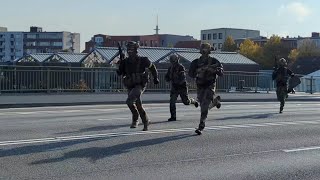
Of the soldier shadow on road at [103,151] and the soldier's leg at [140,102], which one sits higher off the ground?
the soldier's leg at [140,102]

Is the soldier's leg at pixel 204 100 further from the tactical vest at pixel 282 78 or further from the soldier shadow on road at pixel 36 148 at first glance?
the tactical vest at pixel 282 78

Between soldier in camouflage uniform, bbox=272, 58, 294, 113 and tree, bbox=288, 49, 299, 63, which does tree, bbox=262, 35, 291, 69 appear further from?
soldier in camouflage uniform, bbox=272, 58, 294, 113

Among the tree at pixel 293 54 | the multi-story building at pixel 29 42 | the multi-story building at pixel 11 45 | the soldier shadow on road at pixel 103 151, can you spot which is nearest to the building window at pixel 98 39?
the multi-story building at pixel 29 42

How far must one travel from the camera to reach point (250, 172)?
303 inches

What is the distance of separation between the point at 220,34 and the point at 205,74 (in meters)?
144

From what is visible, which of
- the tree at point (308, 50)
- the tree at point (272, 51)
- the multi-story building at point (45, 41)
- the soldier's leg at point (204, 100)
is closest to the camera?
the soldier's leg at point (204, 100)

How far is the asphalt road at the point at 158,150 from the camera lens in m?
7.56

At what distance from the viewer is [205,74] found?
36.3 feet

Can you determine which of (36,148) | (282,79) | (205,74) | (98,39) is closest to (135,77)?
(205,74)

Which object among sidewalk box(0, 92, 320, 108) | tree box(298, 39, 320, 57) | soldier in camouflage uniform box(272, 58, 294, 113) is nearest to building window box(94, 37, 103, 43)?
tree box(298, 39, 320, 57)

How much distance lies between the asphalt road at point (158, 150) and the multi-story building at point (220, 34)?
137 m

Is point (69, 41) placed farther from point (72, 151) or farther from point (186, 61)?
point (72, 151)

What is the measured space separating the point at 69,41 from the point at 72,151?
519 feet

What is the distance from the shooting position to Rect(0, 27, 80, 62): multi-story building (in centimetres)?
15550
